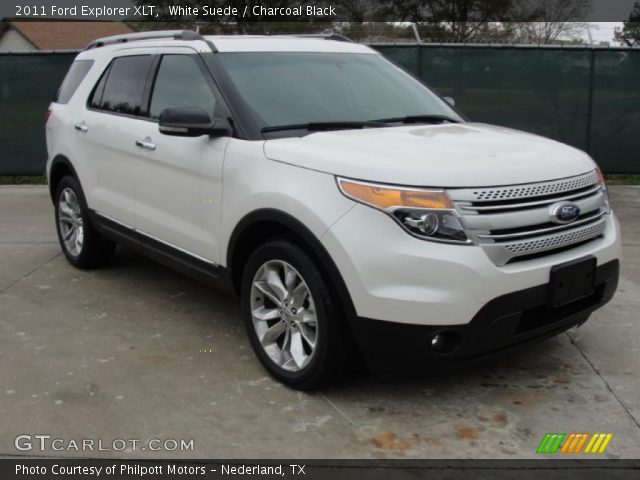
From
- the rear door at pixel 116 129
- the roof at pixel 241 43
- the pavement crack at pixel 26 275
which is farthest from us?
the pavement crack at pixel 26 275

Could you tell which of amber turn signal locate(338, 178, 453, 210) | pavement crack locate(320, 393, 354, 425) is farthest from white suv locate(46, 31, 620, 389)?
pavement crack locate(320, 393, 354, 425)

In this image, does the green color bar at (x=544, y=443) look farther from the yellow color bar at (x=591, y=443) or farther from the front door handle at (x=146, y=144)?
the front door handle at (x=146, y=144)

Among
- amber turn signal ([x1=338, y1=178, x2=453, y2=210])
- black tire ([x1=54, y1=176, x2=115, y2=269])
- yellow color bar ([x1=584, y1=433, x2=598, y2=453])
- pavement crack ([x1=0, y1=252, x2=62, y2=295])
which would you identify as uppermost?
amber turn signal ([x1=338, y1=178, x2=453, y2=210])

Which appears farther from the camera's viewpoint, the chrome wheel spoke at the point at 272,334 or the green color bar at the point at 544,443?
the chrome wheel spoke at the point at 272,334

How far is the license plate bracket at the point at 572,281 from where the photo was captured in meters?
3.38

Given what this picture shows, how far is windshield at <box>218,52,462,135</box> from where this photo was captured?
164 inches

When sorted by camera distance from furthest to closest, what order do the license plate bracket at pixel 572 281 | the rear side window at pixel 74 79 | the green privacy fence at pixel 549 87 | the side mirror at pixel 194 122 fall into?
the green privacy fence at pixel 549 87 → the rear side window at pixel 74 79 → the side mirror at pixel 194 122 → the license plate bracket at pixel 572 281

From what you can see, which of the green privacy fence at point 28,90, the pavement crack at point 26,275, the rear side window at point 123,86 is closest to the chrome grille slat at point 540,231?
the rear side window at point 123,86

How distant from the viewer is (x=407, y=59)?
33.4ft

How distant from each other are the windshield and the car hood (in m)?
0.34

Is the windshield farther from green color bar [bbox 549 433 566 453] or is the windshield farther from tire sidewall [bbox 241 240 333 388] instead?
green color bar [bbox 549 433 566 453]

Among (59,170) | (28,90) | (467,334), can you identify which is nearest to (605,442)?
(467,334)

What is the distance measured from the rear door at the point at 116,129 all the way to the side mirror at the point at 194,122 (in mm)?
901
